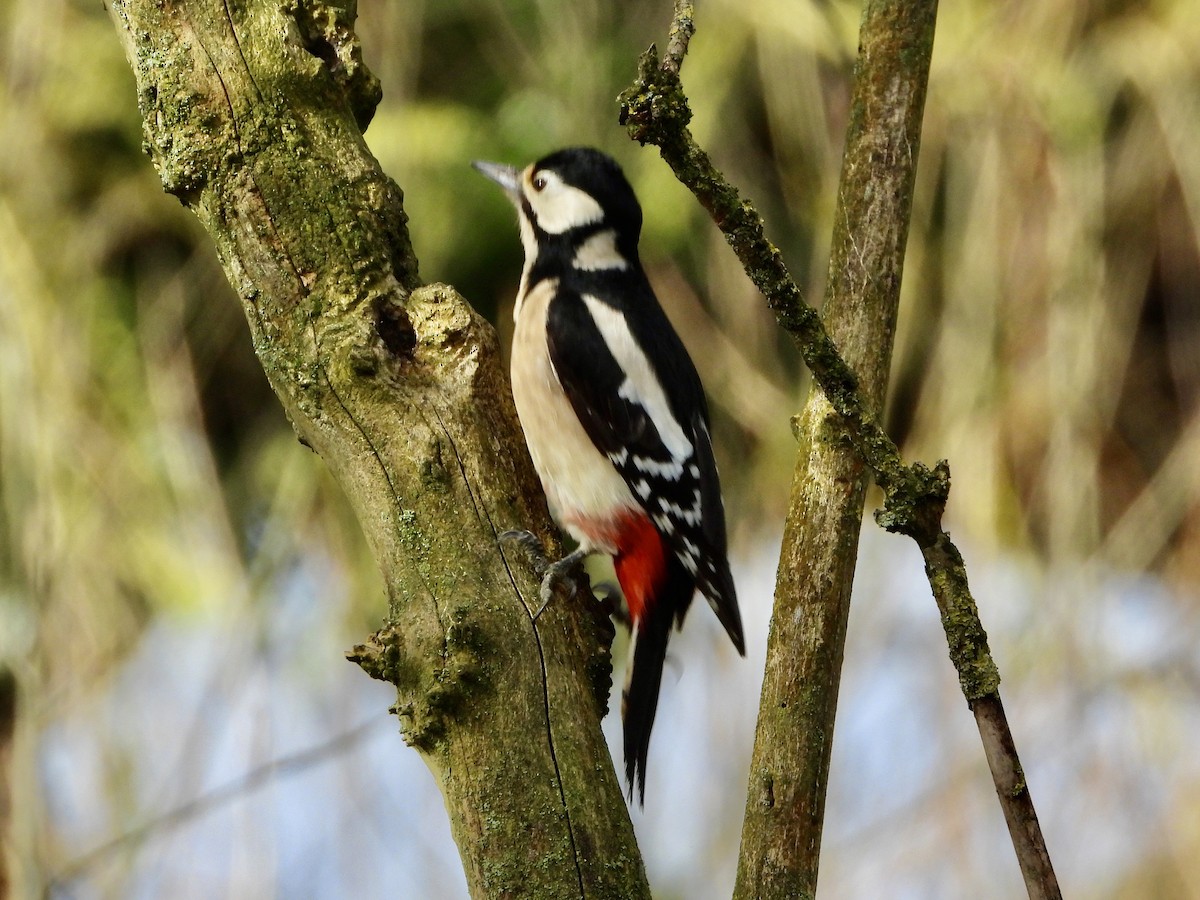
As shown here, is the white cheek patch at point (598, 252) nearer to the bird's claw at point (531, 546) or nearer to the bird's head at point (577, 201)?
the bird's head at point (577, 201)

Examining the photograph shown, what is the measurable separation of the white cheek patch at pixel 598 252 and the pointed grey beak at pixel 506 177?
26 centimetres

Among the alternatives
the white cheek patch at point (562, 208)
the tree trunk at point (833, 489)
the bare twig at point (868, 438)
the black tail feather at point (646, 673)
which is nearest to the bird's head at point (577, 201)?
the white cheek patch at point (562, 208)

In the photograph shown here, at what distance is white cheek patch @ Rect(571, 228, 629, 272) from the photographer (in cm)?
305

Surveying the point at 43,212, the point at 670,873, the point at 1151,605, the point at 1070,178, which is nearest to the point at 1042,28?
the point at 1070,178

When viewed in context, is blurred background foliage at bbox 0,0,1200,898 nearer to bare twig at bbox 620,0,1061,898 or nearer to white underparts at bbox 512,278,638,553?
white underparts at bbox 512,278,638,553

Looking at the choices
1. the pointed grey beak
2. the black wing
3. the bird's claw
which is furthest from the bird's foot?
the pointed grey beak

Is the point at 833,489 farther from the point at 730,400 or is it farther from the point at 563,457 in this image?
the point at 730,400

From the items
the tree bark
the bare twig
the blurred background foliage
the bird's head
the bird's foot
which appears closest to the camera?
the bare twig

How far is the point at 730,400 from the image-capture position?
4.92 meters

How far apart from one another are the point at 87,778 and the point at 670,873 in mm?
2017

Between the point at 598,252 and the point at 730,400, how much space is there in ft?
6.37

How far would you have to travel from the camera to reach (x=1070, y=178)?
459cm

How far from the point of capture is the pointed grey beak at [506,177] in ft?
10.5

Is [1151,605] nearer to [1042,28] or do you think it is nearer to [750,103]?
[1042,28]
